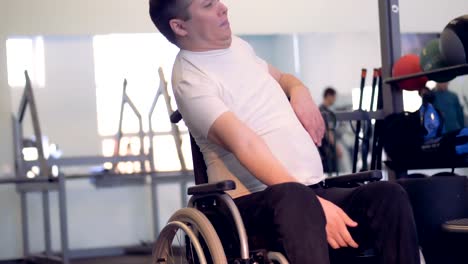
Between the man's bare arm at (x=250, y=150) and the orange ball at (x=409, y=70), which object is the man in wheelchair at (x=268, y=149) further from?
the orange ball at (x=409, y=70)

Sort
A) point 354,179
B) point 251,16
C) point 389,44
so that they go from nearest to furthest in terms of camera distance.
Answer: point 354,179 → point 389,44 → point 251,16

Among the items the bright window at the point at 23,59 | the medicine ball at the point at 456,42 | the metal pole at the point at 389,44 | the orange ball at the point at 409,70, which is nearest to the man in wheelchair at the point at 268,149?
the medicine ball at the point at 456,42

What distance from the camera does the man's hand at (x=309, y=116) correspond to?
7.17 feet

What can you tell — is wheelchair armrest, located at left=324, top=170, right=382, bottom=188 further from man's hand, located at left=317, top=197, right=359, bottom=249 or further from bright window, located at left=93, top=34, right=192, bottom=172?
bright window, located at left=93, top=34, right=192, bottom=172

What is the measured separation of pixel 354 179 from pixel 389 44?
4.76ft

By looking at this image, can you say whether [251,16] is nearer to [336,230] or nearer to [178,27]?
[178,27]

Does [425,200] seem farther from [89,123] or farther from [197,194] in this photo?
[89,123]

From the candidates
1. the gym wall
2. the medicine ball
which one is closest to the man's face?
the medicine ball

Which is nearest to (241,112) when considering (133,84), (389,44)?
(389,44)

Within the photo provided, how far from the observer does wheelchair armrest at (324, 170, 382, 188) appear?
2038mm

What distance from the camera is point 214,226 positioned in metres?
2.02

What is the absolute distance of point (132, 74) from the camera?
6027 mm

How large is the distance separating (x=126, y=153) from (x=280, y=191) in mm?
4165

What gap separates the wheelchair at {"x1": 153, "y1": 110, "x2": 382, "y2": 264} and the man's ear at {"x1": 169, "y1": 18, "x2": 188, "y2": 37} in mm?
239
